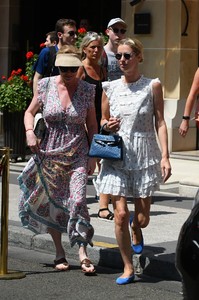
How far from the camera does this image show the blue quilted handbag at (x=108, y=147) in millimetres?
8266

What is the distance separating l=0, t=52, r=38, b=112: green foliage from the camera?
15.7 m

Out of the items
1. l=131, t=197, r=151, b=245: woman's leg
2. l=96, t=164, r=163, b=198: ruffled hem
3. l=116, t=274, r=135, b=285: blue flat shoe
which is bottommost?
l=116, t=274, r=135, b=285: blue flat shoe

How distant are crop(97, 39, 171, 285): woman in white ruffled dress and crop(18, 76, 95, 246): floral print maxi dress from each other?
1.03ft

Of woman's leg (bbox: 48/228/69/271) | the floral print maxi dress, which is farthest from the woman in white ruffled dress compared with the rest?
woman's leg (bbox: 48/228/69/271)

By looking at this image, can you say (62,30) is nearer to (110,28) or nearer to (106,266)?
(110,28)

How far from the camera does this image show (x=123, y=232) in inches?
323

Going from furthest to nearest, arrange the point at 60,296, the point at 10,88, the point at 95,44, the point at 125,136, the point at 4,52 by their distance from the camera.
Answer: the point at 4,52
the point at 10,88
the point at 95,44
the point at 125,136
the point at 60,296

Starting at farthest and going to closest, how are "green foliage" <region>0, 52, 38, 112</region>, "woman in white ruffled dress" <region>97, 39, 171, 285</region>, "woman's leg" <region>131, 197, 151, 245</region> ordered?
1. "green foliage" <region>0, 52, 38, 112</region>
2. "woman's leg" <region>131, 197, 151, 245</region>
3. "woman in white ruffled dress" <region>97, 39, 171, 285</region>

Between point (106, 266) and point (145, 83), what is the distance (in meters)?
1.75

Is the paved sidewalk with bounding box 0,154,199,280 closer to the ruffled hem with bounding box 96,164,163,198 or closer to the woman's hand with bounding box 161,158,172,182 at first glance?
the ruffled hem with bounding box 96,164,163,198

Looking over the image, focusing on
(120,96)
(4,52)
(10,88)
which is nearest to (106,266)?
(120,96)

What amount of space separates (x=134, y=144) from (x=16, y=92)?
24.8ft

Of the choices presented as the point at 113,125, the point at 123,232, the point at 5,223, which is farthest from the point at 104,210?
the point at 113,125

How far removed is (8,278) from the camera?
8500 mm
